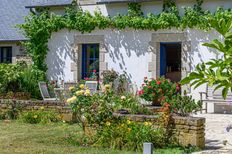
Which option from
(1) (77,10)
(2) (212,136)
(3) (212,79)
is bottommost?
(2) (212,136)

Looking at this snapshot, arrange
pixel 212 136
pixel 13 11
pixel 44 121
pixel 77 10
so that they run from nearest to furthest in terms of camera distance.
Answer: pixel 212 136 → pixel 44 121 → pixel 77 10 → pixel 13 11

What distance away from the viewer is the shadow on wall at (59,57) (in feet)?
58.4

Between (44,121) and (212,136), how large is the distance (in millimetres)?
3972

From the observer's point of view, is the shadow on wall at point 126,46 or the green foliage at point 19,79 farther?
the green foliage at point 19,79

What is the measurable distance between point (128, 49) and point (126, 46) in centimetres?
12

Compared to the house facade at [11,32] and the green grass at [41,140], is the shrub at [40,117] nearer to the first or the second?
the green grass at [41,140]

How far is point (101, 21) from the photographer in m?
16.7

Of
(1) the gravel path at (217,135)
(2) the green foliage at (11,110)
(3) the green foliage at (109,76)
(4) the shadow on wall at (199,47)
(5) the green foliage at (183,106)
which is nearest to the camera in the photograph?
(1) the gravel path at (217,135)

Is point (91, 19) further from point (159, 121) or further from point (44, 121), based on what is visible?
point (159, 121)

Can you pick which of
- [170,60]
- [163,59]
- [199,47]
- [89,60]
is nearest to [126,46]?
[163,59]

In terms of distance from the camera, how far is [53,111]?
39.3 ft

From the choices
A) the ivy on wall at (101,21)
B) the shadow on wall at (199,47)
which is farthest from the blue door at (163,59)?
the shadow on wall at (199,47)

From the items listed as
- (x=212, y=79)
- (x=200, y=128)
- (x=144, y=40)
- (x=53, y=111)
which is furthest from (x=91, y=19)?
(x=212, y=79)

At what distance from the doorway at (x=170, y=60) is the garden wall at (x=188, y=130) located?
25.4 ft
